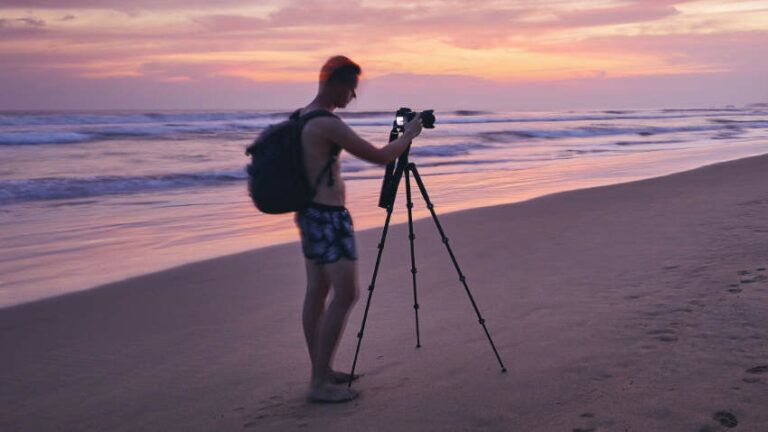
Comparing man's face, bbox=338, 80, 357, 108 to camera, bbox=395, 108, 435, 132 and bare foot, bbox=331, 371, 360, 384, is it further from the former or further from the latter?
bare foot, bbox=331, 371, 360, 384

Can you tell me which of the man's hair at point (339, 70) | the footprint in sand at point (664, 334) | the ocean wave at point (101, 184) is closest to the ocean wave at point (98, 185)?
the ocean wave at point (101, 184)

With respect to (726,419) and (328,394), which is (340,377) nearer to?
(328,394)

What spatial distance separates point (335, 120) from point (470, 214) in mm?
6873

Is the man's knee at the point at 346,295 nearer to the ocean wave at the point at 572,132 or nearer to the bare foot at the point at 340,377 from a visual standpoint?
the bare foot at the point at 340,377

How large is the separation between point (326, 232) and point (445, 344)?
148 cm

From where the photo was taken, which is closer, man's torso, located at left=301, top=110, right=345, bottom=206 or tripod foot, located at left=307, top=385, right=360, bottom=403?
man's torso, located at left=301, top=110, right=345, bottom=206

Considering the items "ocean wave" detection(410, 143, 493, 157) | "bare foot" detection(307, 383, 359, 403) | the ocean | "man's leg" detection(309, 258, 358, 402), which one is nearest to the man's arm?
"man's leg" detection(309, 258, 358, 402)

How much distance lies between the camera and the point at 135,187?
52.9 feet

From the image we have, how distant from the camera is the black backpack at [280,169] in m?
3.45

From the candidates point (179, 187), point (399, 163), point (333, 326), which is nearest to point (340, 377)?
point (333, 326)

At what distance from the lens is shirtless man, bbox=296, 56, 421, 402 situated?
3.48m

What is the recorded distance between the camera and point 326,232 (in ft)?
11.8

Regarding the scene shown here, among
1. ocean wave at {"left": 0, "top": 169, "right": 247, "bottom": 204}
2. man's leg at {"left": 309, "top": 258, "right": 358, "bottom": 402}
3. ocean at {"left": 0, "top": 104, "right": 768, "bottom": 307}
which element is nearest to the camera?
man's leg at {"left": 309, "top": 258, "right": 358, "bottom": 402}

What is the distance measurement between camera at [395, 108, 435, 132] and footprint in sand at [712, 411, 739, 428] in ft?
6.27
